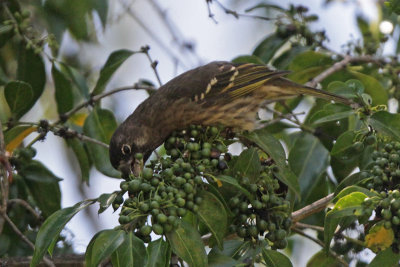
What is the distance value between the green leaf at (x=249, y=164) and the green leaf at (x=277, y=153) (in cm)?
9

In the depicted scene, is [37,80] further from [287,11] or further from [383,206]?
[383,206]

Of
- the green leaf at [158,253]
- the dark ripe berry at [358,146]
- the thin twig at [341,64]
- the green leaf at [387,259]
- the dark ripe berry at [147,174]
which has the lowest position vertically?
the green leaf at [387,259]

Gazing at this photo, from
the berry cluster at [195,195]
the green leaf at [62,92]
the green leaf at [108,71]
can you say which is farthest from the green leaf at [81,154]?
the berry cluster at [195,195]

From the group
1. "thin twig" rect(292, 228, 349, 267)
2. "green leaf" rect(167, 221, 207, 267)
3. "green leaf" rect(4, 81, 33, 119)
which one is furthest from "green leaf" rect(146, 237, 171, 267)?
"green leaf" rect(4, 81, 33, 119)

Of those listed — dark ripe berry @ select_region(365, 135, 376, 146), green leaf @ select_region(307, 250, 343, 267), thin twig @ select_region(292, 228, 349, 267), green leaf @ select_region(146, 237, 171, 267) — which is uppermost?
green leaf @ select_region(146, 237, 171, 267)

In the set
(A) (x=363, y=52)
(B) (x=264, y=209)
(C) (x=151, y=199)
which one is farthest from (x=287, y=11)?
(C) (x=151, y=199)

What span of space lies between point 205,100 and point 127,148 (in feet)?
2.61

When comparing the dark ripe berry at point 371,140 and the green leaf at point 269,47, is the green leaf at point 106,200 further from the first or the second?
the green leaf at point 269,47

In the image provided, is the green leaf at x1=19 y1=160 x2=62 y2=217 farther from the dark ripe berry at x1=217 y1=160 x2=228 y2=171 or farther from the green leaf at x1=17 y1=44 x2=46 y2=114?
the dark ripe berry at x1=217 y1=160 x2=228 y2=171

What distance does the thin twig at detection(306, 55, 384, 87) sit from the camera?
16.8 ft

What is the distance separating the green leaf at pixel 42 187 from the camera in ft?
15.3

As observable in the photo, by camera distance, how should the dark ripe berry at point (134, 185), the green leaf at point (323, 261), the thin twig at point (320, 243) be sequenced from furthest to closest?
the green leaf at point (323, 261) → the thin twig at point (320, 243) → the dark ripe berry at point (134, 185)

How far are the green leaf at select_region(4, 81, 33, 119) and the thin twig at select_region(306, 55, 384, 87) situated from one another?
204 cm

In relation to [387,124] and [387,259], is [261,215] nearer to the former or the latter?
[387,259]
